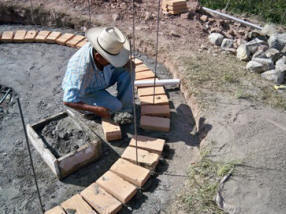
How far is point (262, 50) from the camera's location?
5.13m

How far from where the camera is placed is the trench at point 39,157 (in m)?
3.23

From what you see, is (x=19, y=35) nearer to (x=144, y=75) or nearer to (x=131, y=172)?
(x=144, y=75)

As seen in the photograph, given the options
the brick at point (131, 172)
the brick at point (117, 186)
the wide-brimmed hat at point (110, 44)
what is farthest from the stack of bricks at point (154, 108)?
the brick at point (117, 186)

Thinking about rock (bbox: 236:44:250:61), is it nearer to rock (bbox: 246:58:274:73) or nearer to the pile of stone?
the pile of stone

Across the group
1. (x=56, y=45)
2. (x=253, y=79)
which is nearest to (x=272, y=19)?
(x=253, y=79)

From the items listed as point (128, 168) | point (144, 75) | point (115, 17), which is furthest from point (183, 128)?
point (115, 17)

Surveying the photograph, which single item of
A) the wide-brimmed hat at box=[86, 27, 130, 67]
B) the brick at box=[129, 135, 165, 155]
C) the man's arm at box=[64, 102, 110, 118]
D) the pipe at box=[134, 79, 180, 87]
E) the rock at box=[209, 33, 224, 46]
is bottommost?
the brick at box=[129, 135, 165, 155]

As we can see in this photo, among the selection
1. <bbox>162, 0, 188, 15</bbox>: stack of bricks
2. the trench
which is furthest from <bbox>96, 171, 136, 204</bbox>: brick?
<bbox>162, 0, 188, 15</bbox>: stack of bricks

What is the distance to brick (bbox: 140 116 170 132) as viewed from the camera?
4.00m

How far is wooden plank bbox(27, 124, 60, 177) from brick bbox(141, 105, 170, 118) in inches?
55.3

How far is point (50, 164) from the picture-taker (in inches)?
136

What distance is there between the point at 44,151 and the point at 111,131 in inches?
33.2

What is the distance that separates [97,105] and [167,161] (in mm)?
1216

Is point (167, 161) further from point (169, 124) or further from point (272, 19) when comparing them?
point (272, 19)
